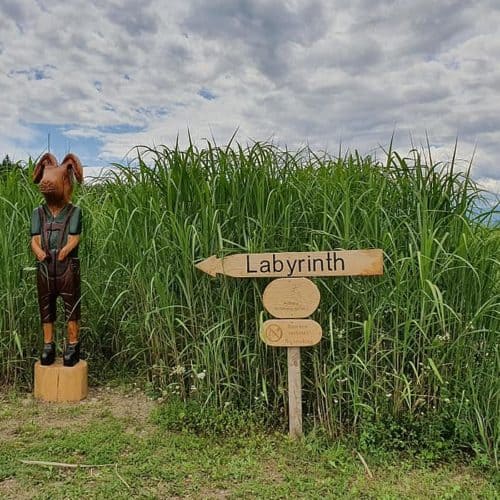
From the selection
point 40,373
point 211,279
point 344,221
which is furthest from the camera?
point 40,373

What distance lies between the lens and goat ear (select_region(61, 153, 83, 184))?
3492 millimetres

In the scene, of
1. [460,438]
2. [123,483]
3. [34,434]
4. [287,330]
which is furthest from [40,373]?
[460,438]

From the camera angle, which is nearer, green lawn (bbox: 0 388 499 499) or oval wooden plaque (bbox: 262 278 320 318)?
green lawn (bbox: 0 388 499 499)

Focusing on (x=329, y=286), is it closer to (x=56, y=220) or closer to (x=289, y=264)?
(x=289, y=264)

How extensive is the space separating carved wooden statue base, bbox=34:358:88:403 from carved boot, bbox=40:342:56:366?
0.04 meters

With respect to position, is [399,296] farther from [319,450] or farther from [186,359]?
[186,359]

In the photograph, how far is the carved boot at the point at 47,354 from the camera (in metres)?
3.43

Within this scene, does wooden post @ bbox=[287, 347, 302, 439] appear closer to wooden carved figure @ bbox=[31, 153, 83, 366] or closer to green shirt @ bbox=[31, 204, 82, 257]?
wooden carved figure @ bbox=[31, 153, 83, 366]

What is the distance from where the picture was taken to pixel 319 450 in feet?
8.74

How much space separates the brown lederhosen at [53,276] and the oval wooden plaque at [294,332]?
150 centimetres

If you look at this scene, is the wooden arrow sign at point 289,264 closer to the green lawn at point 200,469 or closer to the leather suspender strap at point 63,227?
the green lawn at point 200,469

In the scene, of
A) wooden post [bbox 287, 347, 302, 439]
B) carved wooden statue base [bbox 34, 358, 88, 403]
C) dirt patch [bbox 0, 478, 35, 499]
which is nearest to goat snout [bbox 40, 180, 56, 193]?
carved wooden statue base [bbox 34, 358, 88, 403]

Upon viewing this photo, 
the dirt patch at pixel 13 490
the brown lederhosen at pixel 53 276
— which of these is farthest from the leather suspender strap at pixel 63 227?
the dirt patch at pixel 13 490

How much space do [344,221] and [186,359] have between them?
133cm
